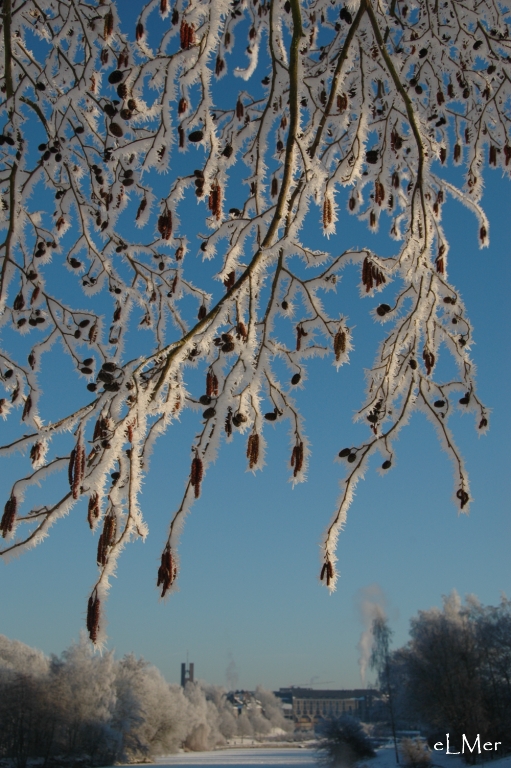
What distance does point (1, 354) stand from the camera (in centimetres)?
293

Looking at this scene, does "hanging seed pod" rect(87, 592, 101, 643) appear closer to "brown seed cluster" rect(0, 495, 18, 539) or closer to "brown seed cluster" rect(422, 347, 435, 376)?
"brown seed cluster" rect(0, 495, 18, 539)

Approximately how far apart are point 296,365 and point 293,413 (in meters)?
0.21

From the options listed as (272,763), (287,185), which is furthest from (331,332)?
(272,763)

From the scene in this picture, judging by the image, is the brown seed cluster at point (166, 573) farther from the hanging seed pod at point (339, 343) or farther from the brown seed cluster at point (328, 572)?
the hanging seed pod at point (339, 343)

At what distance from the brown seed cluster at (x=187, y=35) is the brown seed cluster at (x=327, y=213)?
61 cm

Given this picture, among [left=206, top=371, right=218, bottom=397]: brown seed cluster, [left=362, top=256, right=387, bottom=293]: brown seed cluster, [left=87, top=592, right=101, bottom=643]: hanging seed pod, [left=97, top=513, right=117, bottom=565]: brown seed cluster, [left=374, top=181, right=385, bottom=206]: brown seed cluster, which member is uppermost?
[left=374, top=181, right=385, bottom=206]: brown seed cluster

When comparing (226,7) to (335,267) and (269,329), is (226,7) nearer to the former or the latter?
(335,267)

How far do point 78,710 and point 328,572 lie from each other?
103ft

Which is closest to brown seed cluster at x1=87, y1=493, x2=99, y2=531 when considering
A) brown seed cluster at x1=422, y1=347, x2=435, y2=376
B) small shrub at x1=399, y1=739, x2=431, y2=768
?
brown seed cluster at x1=422, y1=347, x2=435, y2=376

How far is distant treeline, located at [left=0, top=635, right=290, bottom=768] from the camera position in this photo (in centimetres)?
2725

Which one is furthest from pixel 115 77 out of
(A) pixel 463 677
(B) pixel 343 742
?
(B) pixel 343 742

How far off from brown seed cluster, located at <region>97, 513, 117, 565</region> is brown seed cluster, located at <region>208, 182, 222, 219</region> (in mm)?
1139

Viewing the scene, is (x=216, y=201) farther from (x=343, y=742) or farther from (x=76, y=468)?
(x=343, y=742)

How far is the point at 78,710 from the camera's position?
28219mm
